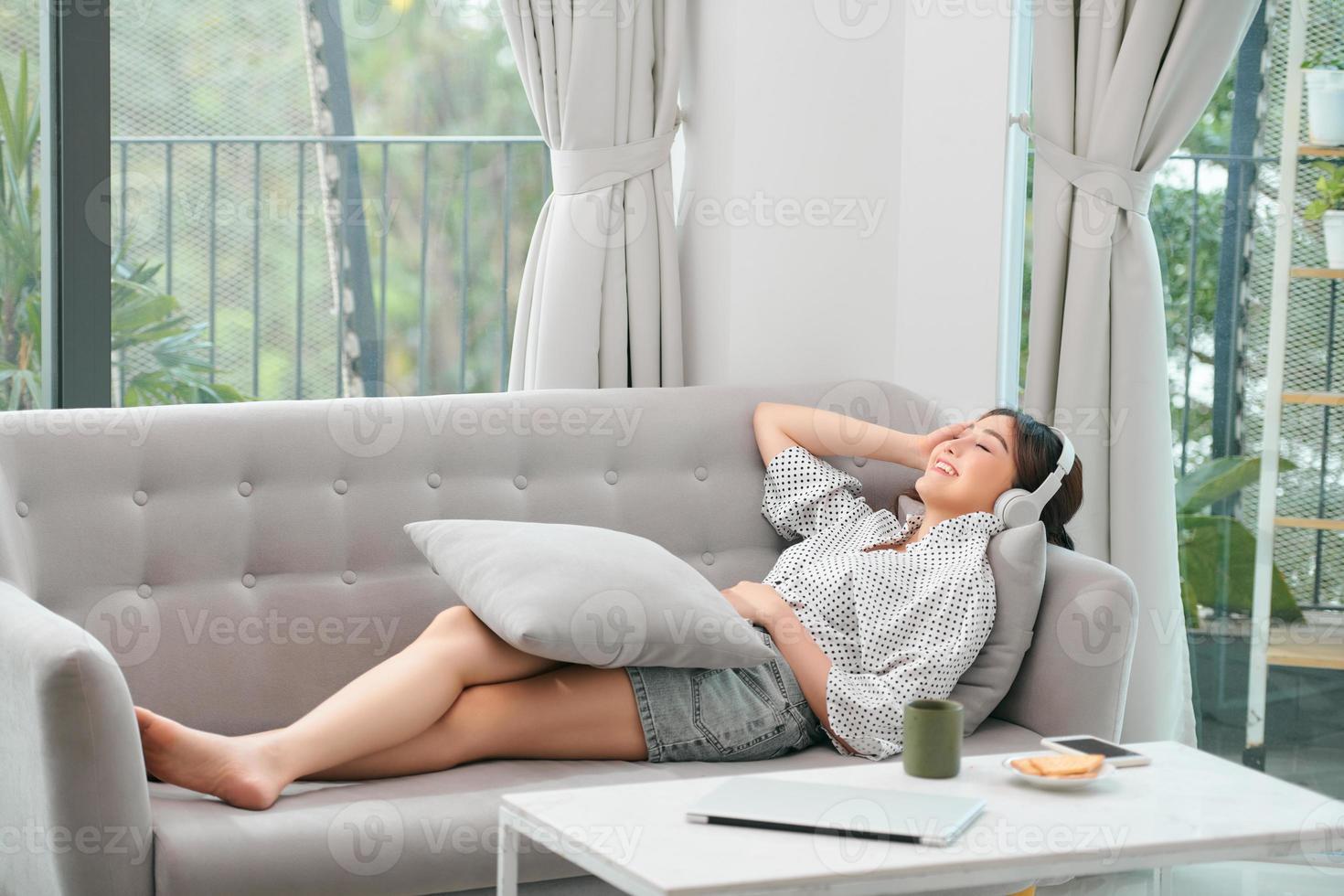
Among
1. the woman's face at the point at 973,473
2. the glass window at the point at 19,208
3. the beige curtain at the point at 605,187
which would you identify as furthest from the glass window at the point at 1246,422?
the glass window at the point at 19,208

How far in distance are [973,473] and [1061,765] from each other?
82cm

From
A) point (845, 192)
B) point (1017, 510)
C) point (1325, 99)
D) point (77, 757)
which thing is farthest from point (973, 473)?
point (77, 757)

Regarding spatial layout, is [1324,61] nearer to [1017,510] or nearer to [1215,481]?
[1215,481]

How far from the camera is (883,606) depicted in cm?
221

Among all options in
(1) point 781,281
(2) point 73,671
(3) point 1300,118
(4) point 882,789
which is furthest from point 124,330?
(3) point 1300,118

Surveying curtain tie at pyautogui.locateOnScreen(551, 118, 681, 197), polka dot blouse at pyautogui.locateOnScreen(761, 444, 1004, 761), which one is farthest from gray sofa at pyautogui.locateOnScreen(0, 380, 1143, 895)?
curtain tie at pyautogui.locateOnScreen(551, 118, 681, 197)

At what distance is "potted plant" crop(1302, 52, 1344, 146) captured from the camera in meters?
2.53

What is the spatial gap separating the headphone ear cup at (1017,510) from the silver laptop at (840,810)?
0.87m

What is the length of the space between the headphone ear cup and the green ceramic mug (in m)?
0.76

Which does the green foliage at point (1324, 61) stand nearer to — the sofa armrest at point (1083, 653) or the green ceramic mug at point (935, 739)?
the sofa armrest at point (1083, 653)

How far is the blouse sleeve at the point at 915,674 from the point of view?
6.82 feet

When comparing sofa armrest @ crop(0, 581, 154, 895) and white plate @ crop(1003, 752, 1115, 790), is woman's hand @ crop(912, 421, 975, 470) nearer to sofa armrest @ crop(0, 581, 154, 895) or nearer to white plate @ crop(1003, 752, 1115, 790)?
white plate @ crop(1003, 752, 1115, 790)

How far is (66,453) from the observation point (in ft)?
6.90

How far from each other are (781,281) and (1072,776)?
152 centimetres
